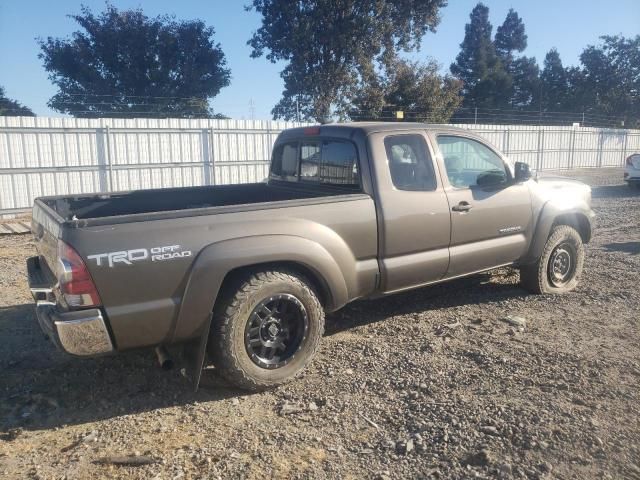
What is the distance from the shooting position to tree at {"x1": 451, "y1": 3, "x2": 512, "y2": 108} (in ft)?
171

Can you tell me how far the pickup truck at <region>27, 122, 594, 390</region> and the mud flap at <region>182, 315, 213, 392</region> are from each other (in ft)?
0.05

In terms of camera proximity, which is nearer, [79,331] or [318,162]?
[79,331]

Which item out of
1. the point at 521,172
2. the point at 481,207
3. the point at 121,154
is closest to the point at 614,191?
the point at 521,172

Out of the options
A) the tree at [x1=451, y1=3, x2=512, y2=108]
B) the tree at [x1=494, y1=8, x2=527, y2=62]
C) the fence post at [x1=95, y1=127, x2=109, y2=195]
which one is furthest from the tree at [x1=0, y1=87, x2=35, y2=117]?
the tree at [x1=494, y1=8, x2=527, y2=62]

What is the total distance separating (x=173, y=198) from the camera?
16.6 ft

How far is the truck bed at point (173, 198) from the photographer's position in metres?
4.50

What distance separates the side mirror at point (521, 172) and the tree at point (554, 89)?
53504 mm

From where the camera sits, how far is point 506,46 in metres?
63.9

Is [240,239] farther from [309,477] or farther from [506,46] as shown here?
[506,46]

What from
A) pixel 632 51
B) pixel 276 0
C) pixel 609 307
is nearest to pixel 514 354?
pixel 609 307

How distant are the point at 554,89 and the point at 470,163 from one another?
180 feet

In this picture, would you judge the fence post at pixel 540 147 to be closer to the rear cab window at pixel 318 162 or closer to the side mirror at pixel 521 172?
the side mirror at pixel 521 172

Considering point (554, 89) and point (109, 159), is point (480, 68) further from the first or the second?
point (109, 159)

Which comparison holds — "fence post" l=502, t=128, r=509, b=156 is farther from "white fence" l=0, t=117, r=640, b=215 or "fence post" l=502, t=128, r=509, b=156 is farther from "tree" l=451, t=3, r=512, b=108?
"tree" l=451, t=3, r=512, b=108
